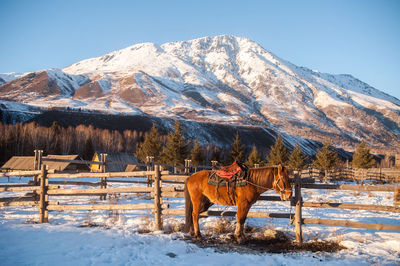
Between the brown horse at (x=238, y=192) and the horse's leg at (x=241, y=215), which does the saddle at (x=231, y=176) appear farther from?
the horse's leg at (x=241, y=215)

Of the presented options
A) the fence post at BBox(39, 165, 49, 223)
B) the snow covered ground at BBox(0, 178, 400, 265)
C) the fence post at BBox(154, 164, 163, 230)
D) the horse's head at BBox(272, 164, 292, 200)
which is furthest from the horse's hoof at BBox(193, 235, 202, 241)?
the fence post at BBox(39, 165, 49, 223)

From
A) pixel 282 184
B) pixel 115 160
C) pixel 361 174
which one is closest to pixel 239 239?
pixel 282 184

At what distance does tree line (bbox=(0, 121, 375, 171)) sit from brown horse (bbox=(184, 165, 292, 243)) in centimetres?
2871

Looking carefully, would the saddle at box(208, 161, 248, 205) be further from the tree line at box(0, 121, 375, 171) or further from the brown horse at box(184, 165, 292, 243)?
the tree line at box(0, 121, 375, 171)

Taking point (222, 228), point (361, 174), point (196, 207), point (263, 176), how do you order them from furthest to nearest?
point (361, 174), point (222, 228), point (196, 207), point (263, 176)

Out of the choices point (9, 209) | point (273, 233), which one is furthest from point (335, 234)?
point (9, 209)

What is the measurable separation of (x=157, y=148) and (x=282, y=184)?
124 feet

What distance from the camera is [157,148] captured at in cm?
4362

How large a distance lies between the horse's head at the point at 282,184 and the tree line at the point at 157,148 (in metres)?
29.7

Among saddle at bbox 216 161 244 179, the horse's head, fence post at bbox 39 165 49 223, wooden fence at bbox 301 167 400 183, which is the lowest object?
wooden fence at bbox 301 167 400 183

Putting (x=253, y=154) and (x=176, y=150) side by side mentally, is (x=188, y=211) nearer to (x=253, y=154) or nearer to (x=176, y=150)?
(x=176, y=150)

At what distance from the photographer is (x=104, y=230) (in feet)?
26.3

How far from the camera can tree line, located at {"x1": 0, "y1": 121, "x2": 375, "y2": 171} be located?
3816 centimetres

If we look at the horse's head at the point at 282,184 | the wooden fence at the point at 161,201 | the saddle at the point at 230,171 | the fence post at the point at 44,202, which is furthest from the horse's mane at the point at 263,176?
the fence post at the point at 44,202
